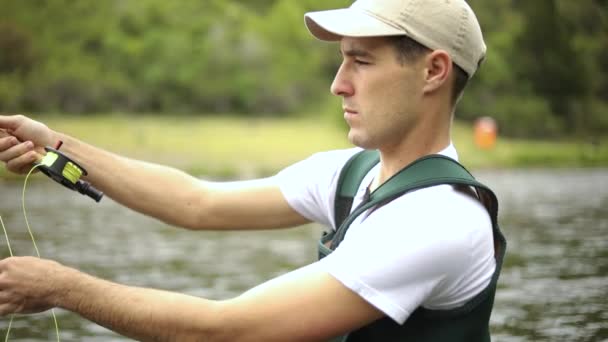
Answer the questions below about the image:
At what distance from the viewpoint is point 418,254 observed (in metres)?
2.42

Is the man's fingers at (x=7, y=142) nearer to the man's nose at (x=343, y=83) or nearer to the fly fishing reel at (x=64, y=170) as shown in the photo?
the fly fishing reel at (x=64, y=170)

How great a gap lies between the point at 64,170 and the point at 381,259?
1126 millimetres

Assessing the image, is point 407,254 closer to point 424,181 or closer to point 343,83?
point 424,181

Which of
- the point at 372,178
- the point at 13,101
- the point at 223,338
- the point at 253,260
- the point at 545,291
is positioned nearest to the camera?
the point at 223,338

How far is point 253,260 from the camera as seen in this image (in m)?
9.62

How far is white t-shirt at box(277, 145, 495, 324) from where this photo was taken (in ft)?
7.88

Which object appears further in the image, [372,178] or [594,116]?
[594,116]

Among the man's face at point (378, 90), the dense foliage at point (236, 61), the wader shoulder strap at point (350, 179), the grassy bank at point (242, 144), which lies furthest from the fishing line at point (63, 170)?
the dense foliage at point (236, 61)

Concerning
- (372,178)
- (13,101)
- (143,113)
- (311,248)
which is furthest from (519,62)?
(372,178)

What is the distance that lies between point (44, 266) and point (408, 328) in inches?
36.8

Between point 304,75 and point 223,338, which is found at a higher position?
point 223,338

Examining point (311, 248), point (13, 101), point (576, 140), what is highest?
point (311, 248)

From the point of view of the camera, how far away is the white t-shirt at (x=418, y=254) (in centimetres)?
240

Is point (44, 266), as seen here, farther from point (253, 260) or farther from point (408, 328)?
point (253, 260)
